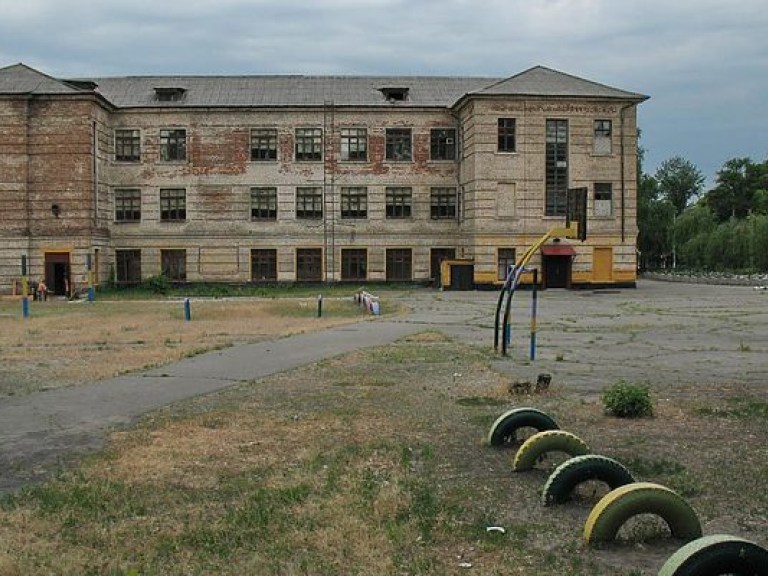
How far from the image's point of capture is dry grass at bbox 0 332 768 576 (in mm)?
5469

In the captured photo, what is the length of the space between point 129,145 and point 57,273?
7959mm

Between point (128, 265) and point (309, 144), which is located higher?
A: point (309, 144)

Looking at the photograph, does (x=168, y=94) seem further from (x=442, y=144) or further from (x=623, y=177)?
(x=623, y=177)

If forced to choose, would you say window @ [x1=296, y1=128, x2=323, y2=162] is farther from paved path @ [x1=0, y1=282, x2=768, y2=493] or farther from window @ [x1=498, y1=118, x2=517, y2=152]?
paved path @ [x1=0, y1=282, x2=768, y2=493]

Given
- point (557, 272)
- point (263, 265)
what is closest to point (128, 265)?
point (263, 265)

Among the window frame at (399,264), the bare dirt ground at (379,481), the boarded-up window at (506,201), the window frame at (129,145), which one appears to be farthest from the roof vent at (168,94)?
the bare dirt ground at (379,481)

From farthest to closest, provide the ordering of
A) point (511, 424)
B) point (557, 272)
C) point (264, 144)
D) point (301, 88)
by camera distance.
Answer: point (301, 88), point (264, 144), point (557, 272), point (511, 424)

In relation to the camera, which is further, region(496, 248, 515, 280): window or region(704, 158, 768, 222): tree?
region(704, 158, 768, 222): tree

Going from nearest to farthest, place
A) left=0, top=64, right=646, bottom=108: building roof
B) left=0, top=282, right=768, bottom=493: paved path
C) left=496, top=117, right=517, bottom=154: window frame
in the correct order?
left=0, top=282, right=768, bottom=493: paved path
left=496, top=117, right=517, bottom=154: window frame
left=0, top=64, right=646, bottom=108: building roof

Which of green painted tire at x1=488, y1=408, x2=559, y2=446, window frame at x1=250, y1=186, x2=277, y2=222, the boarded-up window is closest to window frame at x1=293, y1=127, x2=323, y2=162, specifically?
window frame at x1=250, y1=186, x2=277, y2=222

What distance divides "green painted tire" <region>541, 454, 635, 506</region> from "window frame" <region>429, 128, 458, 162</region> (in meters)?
41.0

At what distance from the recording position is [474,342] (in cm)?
1867

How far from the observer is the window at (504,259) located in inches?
1693

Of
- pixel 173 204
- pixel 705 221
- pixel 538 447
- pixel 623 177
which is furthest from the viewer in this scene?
pixel 705 221
